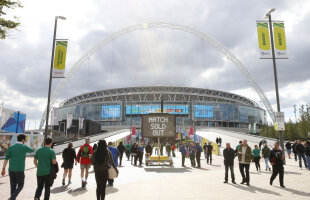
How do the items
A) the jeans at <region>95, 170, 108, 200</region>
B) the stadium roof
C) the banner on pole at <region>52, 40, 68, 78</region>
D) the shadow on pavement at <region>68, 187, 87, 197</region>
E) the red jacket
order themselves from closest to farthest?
the jeans at <region>95, 170, 108, 200</region>, the shadow on pavement at <region>68, 187, 87, 197</region>, the red jacket, the banner on pole at <region>52, 40, 68, 78</region>, the stadium roof

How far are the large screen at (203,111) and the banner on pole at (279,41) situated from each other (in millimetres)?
81684

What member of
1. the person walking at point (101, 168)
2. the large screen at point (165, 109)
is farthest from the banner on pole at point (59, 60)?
the large screen at point (165, 109)

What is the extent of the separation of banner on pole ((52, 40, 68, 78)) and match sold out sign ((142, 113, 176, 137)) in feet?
22.8

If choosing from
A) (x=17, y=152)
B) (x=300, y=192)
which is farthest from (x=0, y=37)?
(x=300, y=192)

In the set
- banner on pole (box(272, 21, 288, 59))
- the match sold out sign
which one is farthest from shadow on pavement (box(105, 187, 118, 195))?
banner on pole (box(272, 21, 288, 59))

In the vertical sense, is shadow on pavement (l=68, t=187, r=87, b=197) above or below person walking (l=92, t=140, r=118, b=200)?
below

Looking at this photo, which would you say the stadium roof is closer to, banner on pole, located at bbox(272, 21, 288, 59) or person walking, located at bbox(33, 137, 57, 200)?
banner on pole, located at bbox(272, 21, 288, 59)

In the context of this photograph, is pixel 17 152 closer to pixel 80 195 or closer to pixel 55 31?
pixel 80 195

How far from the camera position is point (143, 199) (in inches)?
264

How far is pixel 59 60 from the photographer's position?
17.2m

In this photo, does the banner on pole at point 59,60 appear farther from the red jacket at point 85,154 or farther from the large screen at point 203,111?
the large screen at point 203,111

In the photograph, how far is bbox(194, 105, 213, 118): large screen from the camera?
317 feet

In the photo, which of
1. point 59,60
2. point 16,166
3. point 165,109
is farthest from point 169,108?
point 16,166

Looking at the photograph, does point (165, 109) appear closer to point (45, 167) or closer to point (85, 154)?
point (85, 154)
